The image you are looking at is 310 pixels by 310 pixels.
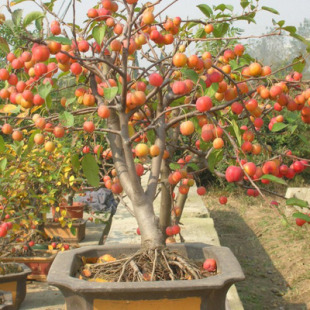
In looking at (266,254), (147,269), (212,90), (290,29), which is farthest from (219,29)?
(266,254)

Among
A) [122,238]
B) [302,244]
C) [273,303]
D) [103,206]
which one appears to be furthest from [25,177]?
[103,206]

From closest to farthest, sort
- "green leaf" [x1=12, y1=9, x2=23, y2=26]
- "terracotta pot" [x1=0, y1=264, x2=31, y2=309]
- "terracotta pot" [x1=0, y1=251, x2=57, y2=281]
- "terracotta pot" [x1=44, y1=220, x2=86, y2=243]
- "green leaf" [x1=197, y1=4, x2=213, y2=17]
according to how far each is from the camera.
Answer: "green leaf" [x1=12, y1=9, x2=23, y2=26]
"green leaf" [x1=197, y1=4, x2=213, y2=17]
"terracotta pot" [x1=0, y1=264, x2=31, y2=309]
"terracotta pot" [x1=0, y1=251, x2=57, y2=281]
"terracotta pot" [x1=44, y1=220, x2=86, y2=243]

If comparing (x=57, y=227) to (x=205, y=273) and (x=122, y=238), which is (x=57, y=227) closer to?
(x=122, y=238)

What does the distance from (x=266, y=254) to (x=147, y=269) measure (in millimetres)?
3393

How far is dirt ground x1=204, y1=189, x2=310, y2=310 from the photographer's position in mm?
3332

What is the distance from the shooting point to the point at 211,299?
1210mm

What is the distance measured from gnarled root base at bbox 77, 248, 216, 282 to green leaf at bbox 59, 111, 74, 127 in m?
0.48

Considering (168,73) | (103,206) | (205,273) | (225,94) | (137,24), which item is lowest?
(103,206)

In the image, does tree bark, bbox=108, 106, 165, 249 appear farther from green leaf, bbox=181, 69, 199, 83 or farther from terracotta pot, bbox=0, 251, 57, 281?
terracotta pot, bbox=0, 251, 57, 281

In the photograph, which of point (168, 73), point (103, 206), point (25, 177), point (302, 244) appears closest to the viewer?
point (168, 73)

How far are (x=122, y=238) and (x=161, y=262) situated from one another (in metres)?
2.34

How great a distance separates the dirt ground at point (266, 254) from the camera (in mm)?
3332

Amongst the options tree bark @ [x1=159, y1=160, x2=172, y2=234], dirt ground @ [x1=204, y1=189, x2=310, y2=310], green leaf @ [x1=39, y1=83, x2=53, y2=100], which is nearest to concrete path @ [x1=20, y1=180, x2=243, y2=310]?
dirt ground @ [x1=204, y1=189, x2=310, y2=310]

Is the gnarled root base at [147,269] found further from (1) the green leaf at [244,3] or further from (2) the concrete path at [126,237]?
(2) the concrete path at [126,237]
